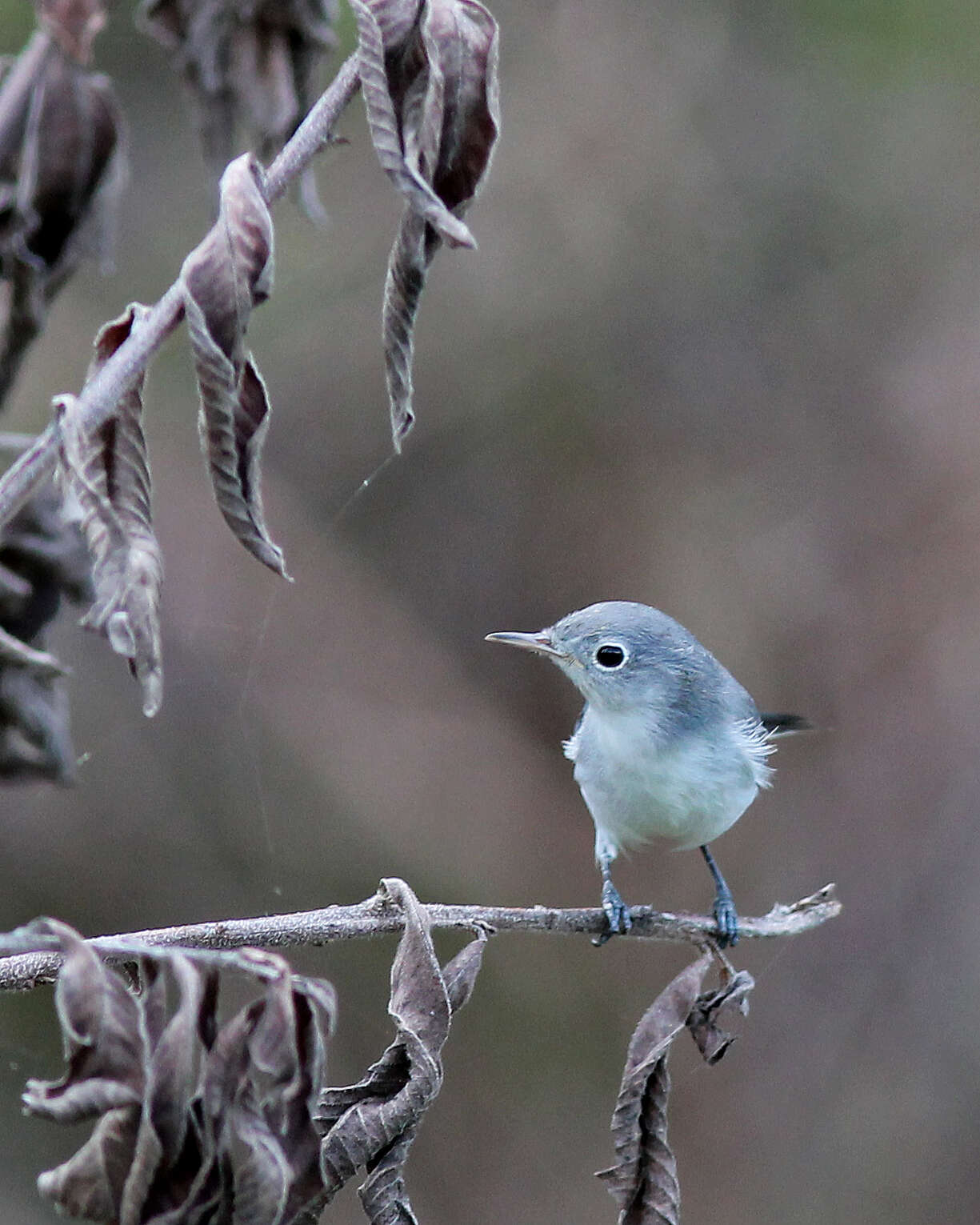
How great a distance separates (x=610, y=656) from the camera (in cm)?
334

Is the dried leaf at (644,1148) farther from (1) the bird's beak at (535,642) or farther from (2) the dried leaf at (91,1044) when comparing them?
(1) the bird's beak at (535,642)

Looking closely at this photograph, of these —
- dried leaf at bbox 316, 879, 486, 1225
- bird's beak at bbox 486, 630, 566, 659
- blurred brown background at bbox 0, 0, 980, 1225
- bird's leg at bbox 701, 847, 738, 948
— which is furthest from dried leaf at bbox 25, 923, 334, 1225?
blurred brown background at bbox 0, 0, 980, 1225

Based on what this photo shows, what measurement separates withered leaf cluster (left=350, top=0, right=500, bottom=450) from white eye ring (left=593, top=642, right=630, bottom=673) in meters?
1.80

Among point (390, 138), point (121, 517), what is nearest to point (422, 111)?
point (390, 138)

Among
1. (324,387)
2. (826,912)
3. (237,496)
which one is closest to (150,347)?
(237,496)

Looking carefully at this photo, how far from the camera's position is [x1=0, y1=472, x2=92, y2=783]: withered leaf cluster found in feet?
7.20

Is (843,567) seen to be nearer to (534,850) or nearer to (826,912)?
(534,850)

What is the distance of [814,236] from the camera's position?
5.46 metres

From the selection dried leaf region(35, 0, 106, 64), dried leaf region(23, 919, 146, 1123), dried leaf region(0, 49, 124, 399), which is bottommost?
dried leaf region(23, 919, 146, 1123)

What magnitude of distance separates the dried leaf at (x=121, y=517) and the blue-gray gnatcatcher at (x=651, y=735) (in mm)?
1644

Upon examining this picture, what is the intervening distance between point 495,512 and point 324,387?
0.85 meters

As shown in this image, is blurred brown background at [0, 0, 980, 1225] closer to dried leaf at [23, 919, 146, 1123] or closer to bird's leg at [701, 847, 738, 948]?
bird's leg at [701, 847, 738, 948]

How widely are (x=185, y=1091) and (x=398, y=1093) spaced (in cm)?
42

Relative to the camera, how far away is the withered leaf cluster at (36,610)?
2.19m
